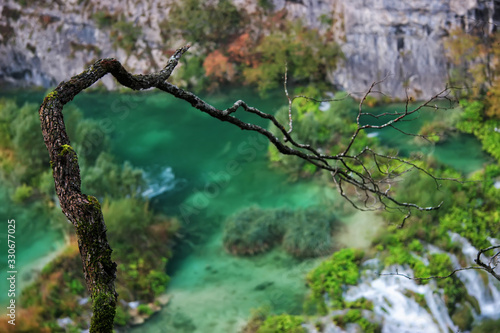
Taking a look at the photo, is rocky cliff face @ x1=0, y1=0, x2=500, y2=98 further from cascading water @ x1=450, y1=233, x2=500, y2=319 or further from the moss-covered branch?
the moss-covered branch

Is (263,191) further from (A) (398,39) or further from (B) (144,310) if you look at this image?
(A) (398,39)

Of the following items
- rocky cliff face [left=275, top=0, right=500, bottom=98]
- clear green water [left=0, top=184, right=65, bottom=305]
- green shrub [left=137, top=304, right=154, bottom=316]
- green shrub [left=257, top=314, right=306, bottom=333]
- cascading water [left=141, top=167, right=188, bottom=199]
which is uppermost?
rocky cliff face [left=275, top=0, right=500, bottom=98]

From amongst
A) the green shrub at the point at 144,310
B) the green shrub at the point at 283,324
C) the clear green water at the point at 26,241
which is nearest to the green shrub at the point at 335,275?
the green shrub at the point at 283,324

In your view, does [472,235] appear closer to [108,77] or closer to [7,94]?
[108,77]

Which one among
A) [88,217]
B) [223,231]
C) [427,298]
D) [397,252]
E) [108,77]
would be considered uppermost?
[108,77]

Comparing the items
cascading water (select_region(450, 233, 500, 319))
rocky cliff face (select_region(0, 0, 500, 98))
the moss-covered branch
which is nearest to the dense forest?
cascading water (select_region(450, 233, 500, 319))

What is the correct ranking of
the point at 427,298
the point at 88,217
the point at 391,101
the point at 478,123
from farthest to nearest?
1. the point at 391,101
2. the point at 478,123
3. the point at 427,298
4. the point at 88,217

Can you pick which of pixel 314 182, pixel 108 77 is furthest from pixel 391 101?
pixel 108 77
